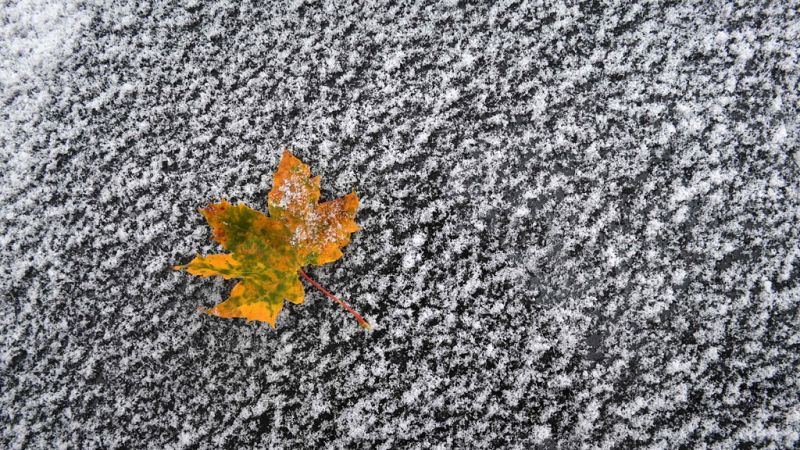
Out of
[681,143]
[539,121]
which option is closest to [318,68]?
[539,121]

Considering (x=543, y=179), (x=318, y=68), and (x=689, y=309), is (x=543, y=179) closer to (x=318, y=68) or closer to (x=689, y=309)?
(x=689, y=309)

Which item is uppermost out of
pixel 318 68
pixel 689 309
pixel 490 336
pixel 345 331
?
pixel 318 68

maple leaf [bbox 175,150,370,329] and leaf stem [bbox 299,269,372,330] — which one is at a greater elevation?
maple leaf [bbox 175,150,370,329]

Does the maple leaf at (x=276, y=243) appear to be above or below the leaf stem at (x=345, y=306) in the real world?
above

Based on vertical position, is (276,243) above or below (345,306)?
above
